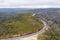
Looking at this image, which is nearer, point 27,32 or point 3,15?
point 27,32

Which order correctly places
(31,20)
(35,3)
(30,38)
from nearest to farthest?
(30,38), (31,20), (35,3)

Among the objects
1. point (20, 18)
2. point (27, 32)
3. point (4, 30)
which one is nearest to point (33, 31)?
point (27, 32)

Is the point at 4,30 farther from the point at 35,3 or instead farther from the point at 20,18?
the point at 35,3

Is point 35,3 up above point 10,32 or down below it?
above

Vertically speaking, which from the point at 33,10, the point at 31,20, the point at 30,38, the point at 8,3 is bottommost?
the point at 30,38

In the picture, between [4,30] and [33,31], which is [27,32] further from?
[4,30]

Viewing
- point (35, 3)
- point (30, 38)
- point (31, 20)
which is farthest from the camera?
point (35, 3)

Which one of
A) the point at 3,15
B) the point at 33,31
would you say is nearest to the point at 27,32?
A: the point at 33,31
